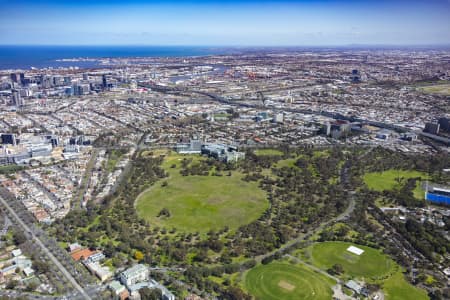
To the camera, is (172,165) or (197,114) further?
(197,114)

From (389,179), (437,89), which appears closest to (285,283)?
(389,179)

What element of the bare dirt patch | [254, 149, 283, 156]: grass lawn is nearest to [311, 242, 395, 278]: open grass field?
the bare dirt patch

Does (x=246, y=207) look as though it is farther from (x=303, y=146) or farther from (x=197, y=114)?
(x=197, y=114)

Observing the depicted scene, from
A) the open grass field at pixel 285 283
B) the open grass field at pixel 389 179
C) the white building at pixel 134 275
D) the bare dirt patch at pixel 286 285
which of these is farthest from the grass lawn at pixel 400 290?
the white building at pixel 134 275

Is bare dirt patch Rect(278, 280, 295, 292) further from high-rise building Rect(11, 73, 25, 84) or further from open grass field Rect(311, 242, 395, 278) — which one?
high-rise building Rect(11, 73, 25, 84)

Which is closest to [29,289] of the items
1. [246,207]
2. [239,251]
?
[239,251]

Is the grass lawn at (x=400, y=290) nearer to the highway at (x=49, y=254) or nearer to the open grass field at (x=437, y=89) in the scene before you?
the highway at (x=49, y=254)
